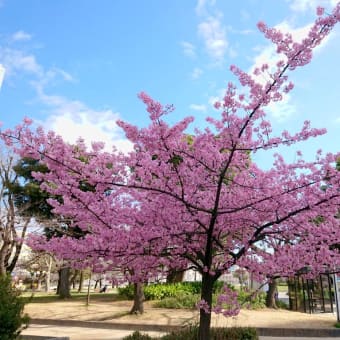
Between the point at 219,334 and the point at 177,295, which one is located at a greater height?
the point at 177,295

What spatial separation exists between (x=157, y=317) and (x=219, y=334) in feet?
19.6

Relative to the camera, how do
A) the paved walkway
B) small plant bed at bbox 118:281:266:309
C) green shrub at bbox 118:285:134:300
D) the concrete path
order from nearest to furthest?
the concrete path
the paved walkway
small plant bed at bbox 118:281:266:309
green shrub at bbox 118:285:134:300

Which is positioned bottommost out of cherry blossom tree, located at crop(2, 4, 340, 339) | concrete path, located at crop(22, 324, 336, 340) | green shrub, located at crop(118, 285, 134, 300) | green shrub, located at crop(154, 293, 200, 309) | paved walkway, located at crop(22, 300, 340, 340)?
concrete path, located at crop(22, 324, 336, 340)

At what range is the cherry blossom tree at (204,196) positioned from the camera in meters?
4.44

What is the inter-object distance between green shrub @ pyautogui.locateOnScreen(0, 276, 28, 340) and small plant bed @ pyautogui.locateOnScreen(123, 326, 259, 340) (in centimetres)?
238

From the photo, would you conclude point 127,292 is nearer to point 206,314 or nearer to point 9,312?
point 206,314

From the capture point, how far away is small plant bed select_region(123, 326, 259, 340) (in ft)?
21.9

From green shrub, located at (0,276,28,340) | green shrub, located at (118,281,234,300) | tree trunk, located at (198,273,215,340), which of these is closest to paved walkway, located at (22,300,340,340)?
green shrub, located at (118,281,234,300)

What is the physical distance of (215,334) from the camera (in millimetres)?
6977

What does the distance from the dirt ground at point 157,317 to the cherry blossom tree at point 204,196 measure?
5447 millimetres

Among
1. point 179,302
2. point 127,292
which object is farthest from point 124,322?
point 127,292

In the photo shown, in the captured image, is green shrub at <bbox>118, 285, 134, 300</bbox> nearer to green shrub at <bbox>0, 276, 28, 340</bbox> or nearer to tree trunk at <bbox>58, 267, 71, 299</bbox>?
tree trunk at <bbox>58, 267, 71, 299</bbox>

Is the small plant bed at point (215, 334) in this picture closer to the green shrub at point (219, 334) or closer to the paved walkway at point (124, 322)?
the green shrub at point (219, 334)

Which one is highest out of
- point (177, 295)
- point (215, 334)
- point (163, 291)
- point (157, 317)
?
point (163, 291)
